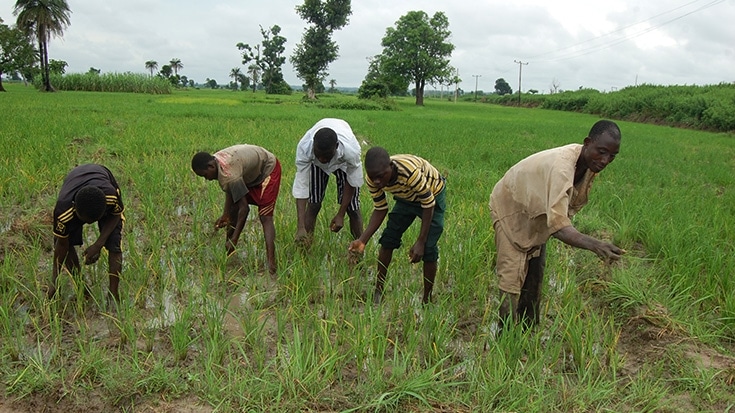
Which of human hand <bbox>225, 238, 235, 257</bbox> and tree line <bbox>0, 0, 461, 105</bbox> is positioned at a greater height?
tree line <bbox>0, 0, 461, 105</bbox>

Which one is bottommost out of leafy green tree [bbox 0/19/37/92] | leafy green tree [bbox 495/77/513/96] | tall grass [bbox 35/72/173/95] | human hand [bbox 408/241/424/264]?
human hand [bbox 408/241/424/264]

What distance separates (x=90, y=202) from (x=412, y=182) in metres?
1.68

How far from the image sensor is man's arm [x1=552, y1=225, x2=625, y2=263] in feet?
6.30

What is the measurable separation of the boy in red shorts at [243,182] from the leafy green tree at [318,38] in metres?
28.5

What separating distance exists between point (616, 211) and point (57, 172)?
5.97m

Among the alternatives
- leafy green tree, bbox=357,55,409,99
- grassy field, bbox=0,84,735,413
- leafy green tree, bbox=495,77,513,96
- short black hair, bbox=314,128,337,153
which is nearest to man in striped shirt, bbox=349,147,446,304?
grassy field, bbox=0,84,735,413

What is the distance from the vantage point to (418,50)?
1401 inches

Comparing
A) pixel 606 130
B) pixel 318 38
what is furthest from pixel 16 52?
pixel 606 130

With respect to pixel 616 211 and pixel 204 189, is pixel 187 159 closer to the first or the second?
pixel 204 189

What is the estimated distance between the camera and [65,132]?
793cm

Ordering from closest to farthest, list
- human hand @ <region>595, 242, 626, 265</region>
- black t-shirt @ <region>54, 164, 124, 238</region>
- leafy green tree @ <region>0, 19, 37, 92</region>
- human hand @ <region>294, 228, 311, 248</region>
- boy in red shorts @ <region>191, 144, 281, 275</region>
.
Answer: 1. human hand @ <region>595, 242, 626, 265</region>
2. black t-shirt @ <region>54, 164, 124, 238</region>
3. boy in red shorts @ <region>191, 144, 281, 275</region>
4. human hand @ <region>294, 228, 311, 248</region>
5. leafy green tree @ <region>0, 19, 37, 92</region>

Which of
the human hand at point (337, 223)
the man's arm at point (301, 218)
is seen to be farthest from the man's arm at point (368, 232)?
the man's arm at point (301, 218)

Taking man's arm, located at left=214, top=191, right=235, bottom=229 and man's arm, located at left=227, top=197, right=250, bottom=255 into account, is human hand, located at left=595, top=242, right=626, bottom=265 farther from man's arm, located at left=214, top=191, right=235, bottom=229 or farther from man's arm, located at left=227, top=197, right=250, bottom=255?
man's arm, located at left=214, top=191, right=235, bottom=229

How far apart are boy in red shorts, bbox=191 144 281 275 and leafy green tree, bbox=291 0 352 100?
93.5 ft
